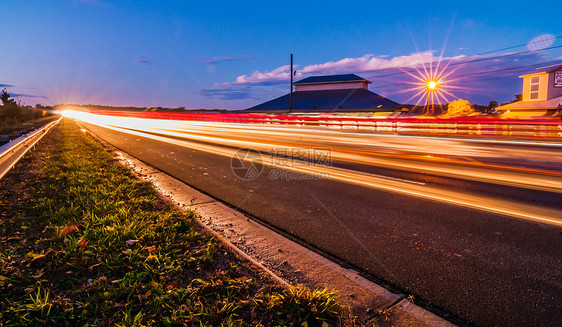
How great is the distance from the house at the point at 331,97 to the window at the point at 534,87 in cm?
1943

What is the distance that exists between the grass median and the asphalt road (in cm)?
112

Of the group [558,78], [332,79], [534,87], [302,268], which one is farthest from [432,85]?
[302,268]

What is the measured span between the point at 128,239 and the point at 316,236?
7.89ft

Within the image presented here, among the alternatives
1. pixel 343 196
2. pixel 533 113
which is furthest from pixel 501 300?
pixel 533 113

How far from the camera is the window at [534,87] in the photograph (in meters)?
39.2

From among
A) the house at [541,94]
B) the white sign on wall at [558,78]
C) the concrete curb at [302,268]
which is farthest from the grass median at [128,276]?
the white sign on wall at [558,78]

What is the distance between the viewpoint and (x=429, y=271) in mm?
3037

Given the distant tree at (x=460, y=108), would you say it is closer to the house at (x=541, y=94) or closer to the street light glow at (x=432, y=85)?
the house at (x=541, y=94)

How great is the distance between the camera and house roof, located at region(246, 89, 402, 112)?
182ft

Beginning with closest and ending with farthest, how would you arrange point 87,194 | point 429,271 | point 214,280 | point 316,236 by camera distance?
point 214,280, point 429,271, point 316,236, point 87,194

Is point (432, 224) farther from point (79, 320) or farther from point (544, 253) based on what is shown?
point (79, 320)

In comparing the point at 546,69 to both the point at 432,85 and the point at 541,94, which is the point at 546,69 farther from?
the point at 432,85

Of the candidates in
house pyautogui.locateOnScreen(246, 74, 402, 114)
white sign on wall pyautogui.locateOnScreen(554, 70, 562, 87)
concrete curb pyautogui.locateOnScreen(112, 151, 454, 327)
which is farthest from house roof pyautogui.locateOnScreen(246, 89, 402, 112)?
concrete curb pyautogui.locateOnScreen(112, 151, 454, 327)

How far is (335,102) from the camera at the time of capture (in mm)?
59594
